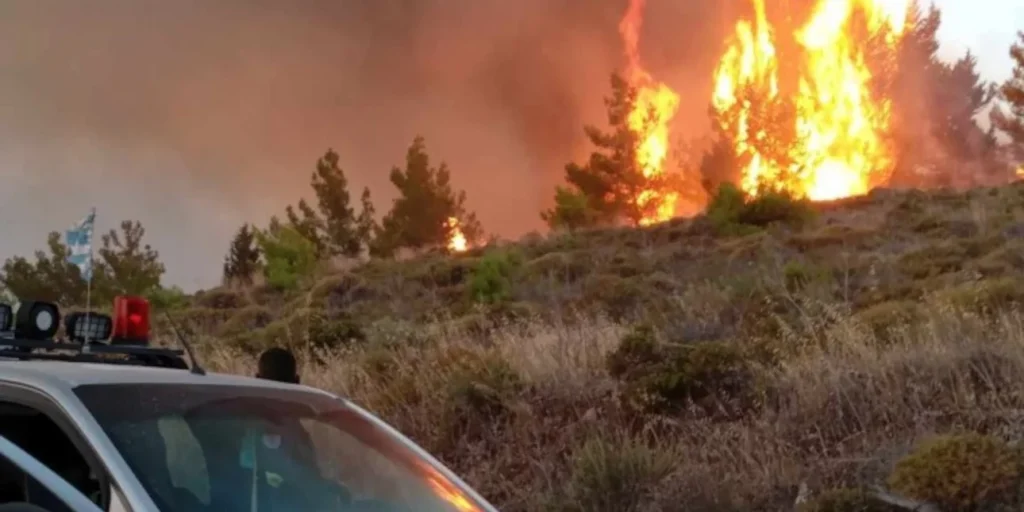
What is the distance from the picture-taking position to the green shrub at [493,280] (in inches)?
706

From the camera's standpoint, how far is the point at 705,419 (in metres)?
7.62

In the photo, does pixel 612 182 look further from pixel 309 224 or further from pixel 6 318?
pixel 6 318

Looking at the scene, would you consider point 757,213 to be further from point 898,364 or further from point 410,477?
point 410,477

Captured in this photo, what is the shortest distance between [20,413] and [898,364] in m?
5.98

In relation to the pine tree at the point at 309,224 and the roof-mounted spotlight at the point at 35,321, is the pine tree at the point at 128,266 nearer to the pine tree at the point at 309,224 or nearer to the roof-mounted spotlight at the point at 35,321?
the pine tree at the point at 309,224

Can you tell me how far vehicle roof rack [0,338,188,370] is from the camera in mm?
3750

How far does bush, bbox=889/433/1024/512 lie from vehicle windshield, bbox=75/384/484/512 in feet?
10.5

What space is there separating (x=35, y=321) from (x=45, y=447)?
0.94m

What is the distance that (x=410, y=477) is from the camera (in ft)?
12.2

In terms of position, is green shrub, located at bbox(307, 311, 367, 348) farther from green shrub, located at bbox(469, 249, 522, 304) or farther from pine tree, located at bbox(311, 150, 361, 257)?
pine tree, located at bbox(311, 150, 361, 257)

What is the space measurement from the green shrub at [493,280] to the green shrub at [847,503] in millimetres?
11372

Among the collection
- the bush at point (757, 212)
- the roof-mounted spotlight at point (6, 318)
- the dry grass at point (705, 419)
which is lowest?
the dry grass at point (705, 419)

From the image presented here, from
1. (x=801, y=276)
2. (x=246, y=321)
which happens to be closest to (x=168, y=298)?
(x=246, y=321)

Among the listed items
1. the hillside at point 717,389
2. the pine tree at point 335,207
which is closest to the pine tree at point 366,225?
the pine tree at point 335,207
